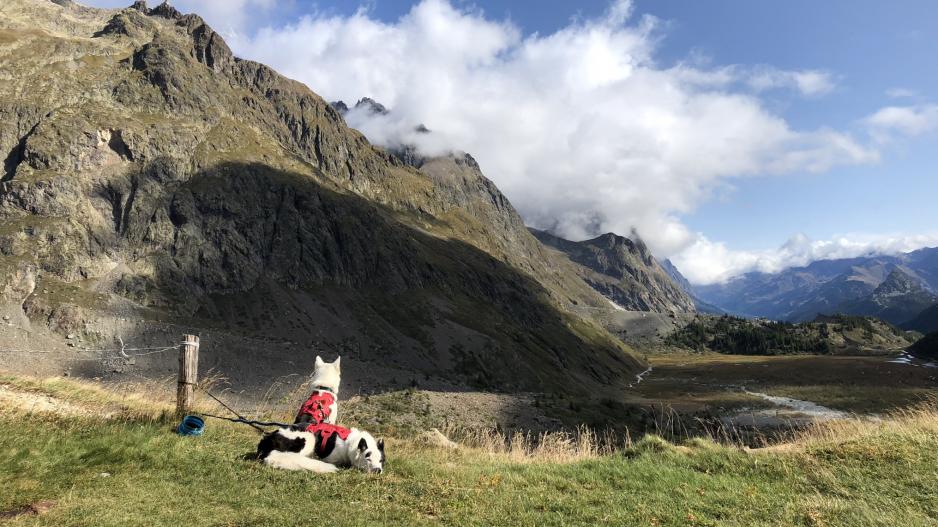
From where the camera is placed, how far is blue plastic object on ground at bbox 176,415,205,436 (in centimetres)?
1068

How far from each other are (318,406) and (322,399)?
0.95ft

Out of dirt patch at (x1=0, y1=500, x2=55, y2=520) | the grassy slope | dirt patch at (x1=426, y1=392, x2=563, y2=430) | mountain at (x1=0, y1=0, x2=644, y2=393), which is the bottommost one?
dirt patch at (x1=426, y1=392, x2=563, y2=430)

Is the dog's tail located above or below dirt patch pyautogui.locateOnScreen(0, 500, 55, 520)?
below

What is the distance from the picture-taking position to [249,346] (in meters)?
59.9

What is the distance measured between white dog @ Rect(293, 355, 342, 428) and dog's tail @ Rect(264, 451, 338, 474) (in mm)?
779

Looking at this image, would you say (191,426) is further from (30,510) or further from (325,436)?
(30,510)

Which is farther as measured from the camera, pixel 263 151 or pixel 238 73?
pixel 238 73

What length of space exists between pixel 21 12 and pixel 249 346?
6393 inches

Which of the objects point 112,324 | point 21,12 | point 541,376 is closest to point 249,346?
point 112,324

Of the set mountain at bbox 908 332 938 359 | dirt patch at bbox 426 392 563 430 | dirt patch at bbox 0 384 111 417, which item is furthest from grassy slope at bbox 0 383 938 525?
mountain at bbox 908 332 938 359

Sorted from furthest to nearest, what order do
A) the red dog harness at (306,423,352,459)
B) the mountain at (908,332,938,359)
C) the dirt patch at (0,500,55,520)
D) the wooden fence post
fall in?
the mountain at (908,332,938,359) → the wooden fence post → the red dog harness at (306,423,352,459) → the dirt patch at (0,500,55,520)

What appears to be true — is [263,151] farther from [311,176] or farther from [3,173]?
[3,173]

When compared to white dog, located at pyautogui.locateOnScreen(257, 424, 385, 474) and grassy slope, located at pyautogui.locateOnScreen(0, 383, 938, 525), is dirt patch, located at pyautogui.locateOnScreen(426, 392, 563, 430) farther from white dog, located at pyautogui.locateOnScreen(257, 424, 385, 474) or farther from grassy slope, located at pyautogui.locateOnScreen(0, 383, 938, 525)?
white dog, located at pyautogui.locateOnScreen(257, 424, 385, 474)

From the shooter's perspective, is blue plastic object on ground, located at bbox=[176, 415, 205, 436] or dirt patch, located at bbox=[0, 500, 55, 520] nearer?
dirt patch, located at bbox=[0, 500, 55, 520]
